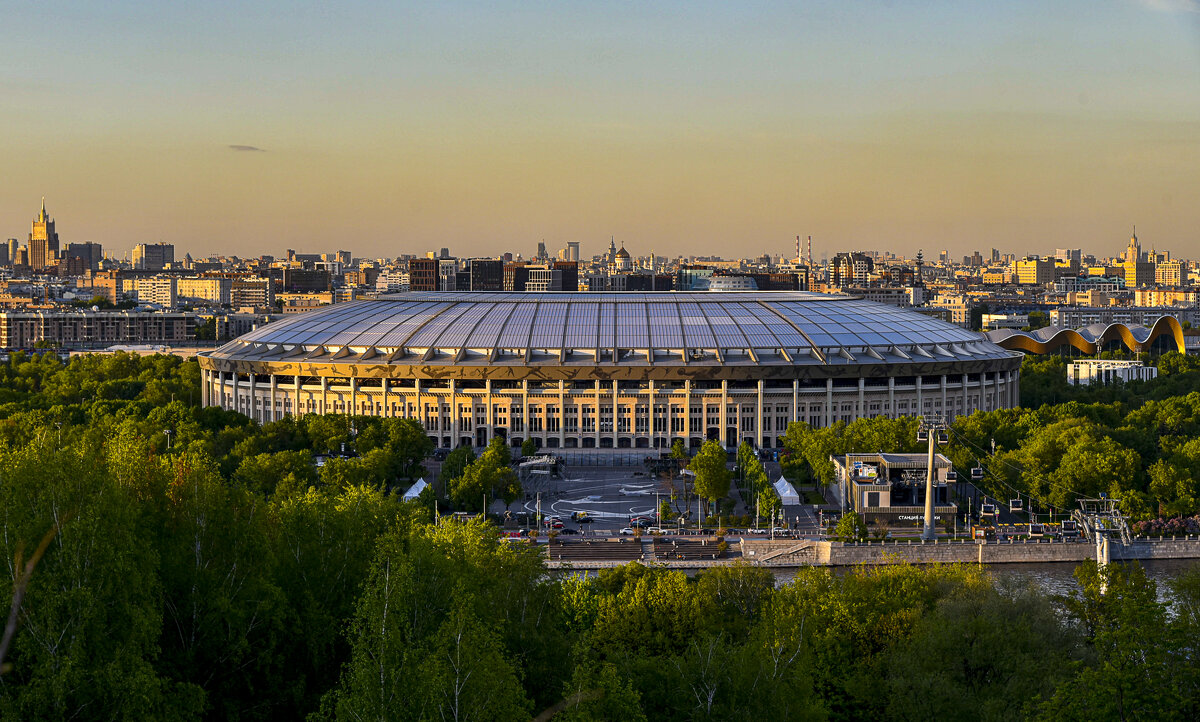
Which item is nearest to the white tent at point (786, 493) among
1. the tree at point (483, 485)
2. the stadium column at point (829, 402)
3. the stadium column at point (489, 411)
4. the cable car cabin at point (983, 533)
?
the cable car cabin at point (983, 533)

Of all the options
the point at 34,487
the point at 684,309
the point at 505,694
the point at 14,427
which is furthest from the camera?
the point at 684,309

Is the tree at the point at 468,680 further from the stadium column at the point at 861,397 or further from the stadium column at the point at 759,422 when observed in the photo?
the stadium column at the point at 861,397

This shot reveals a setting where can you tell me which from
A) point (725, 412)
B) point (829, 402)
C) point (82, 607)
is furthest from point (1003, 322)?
point (82, 607)

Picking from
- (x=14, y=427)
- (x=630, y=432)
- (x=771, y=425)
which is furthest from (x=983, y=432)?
(x=14, y=427)

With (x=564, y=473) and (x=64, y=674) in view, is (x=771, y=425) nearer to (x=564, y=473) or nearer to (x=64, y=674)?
(x=564, y=473)

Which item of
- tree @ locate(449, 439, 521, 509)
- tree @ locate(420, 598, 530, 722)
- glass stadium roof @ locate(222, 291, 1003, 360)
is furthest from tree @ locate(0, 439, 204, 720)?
glass stadium roof @ locate(222, 291, 1003, 360)
